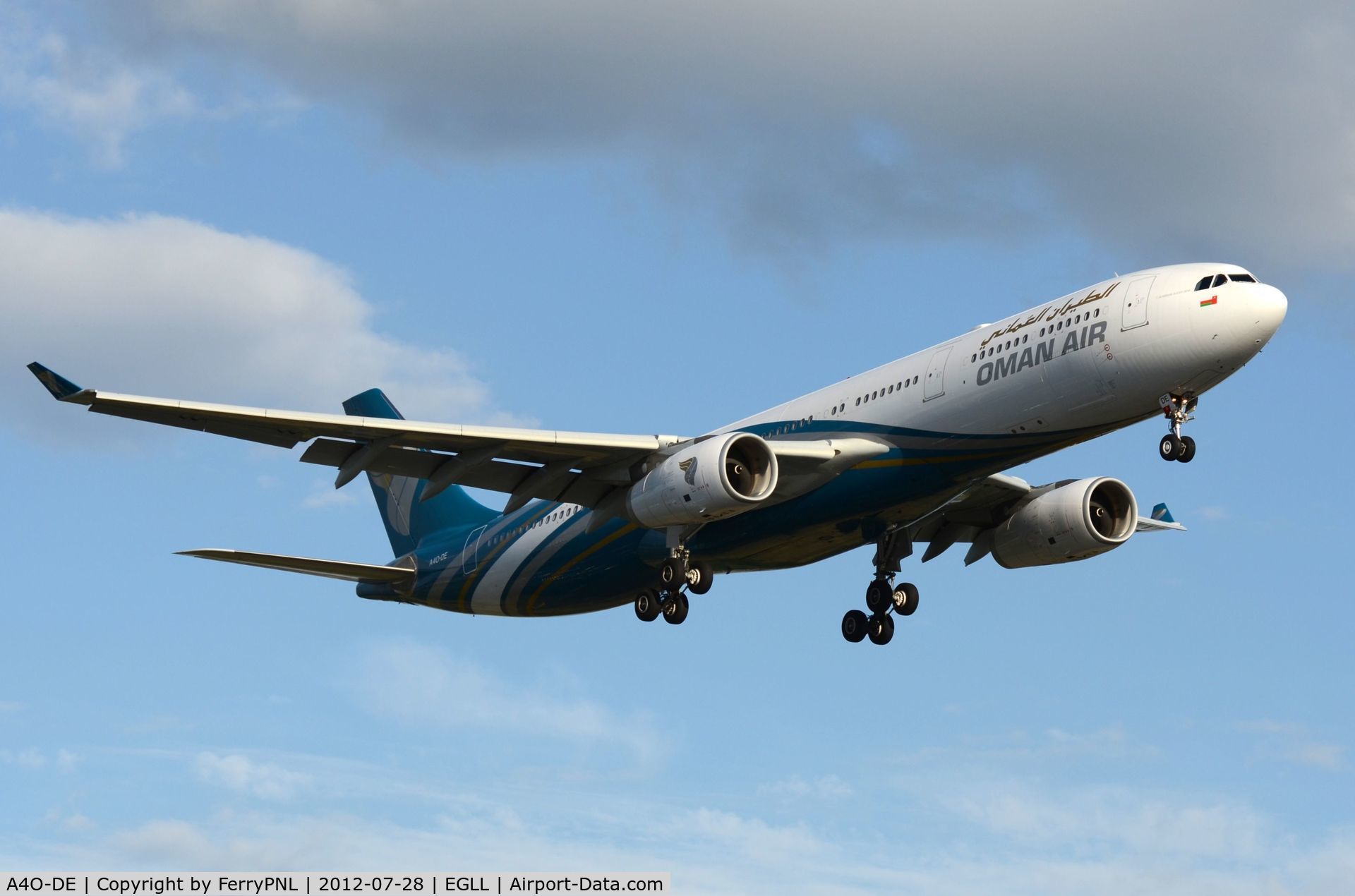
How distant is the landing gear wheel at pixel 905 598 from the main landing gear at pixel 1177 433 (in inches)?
400

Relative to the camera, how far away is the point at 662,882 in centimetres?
2973

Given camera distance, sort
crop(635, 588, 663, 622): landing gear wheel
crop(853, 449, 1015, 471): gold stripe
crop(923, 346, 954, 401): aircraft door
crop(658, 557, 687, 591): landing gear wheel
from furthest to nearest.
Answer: crop(635, 588, 663, 622): landing gear wheel, crop(658, 557, 687, 591): landing gear wheel, crop(923, 346, 954, 401): aircraft door, crop(853, 449, 1015, 471): gold stripe

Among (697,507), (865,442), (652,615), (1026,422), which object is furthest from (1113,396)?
(652,615)

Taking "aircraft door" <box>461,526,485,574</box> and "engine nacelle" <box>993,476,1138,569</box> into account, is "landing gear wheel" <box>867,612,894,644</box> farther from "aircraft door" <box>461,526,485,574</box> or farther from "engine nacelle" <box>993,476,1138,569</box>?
"aircraft door" <box>461,526,485,574</box>

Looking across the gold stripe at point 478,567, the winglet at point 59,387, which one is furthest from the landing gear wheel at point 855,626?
the winglet at point 59,387

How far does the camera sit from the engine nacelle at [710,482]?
119 feet

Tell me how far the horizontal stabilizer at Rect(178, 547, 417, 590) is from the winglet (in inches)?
278

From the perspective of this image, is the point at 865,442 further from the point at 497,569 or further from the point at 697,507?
the point at 497,569

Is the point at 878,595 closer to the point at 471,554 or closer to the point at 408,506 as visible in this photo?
the point at 471,554

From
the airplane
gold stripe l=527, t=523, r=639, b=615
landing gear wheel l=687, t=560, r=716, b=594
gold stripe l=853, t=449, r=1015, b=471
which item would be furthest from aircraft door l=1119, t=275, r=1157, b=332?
gold stripe l=527, t=523, r=639, b=615

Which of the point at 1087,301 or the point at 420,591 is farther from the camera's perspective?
the point at 420,591

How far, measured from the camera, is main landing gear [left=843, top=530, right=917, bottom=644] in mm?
42531

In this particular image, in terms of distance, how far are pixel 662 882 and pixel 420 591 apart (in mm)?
19530

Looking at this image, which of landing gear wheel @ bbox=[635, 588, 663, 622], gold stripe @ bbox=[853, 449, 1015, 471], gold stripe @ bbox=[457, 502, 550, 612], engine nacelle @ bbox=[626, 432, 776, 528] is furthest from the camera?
gold stripe @ bbox=[457, 502, 550, 612]
